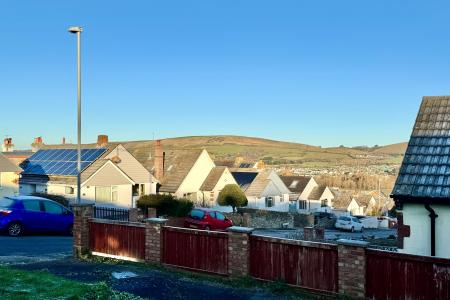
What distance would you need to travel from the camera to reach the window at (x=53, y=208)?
23.0 meters

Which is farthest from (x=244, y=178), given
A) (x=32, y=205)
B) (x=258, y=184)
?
(x=32, y=205)

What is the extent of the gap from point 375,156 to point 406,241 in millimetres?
155330

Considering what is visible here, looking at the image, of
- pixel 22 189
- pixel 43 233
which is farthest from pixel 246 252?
pixel 22 189

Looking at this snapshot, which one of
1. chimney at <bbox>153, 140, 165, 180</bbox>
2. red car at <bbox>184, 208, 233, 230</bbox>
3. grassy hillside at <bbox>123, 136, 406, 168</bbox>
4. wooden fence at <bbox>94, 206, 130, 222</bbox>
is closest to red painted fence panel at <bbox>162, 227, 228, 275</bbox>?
red car at <bbox>184, 208, 233, 230</bbox>

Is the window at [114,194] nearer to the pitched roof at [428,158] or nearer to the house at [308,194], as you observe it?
the pitched roof at [428,158]

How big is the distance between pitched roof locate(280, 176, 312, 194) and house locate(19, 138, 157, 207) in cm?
2615

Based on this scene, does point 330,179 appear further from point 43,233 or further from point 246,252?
point 246,252

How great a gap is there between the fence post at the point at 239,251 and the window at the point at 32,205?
12346 mm

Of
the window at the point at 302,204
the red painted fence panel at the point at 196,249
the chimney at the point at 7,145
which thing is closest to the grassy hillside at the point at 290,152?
the window at the point at 302,204

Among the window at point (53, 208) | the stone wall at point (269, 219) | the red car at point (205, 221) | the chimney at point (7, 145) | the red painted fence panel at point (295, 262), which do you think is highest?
the chimney at point (7, 145)

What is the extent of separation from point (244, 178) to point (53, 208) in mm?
39282

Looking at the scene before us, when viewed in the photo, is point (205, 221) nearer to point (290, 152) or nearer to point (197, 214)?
point (197, 214)

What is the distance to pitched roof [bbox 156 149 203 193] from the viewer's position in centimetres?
4794

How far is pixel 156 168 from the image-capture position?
4850 cm
